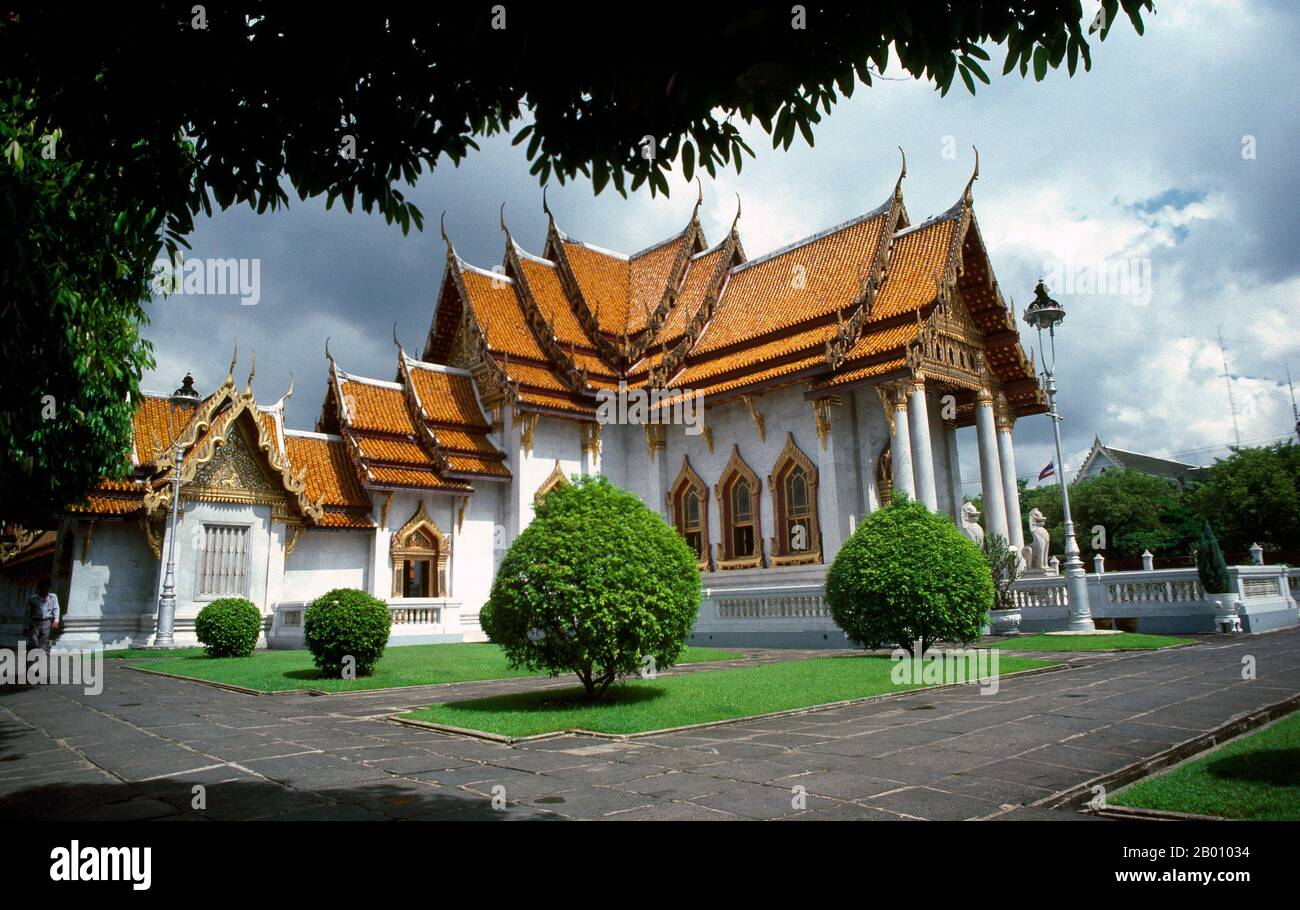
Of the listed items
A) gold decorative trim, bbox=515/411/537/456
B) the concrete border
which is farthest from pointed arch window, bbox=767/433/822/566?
the concrete border

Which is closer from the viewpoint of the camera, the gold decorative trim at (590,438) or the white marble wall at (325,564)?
the white marble wall at (325,564)

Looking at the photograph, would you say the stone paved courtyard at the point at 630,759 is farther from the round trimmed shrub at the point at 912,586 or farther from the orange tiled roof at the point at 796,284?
the orange tiled roof at the point at 796,284

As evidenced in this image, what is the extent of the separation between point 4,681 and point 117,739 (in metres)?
7.63

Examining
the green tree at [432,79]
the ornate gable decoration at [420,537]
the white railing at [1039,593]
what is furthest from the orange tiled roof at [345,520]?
the green tree at [432,79]

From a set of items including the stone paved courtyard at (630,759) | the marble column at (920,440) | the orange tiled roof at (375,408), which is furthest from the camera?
the orange tiled roof at (375,408)

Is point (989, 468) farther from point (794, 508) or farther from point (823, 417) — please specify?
point (794, 508)

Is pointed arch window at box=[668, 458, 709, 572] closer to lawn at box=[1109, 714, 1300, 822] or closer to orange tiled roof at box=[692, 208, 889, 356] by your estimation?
orange tiled roof at box=[692, 208, 889, 356]

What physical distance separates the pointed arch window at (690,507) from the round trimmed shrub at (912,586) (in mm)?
12716

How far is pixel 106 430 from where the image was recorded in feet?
30.5

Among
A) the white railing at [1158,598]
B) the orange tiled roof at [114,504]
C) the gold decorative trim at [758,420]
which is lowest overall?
the white railing at [1158,598]

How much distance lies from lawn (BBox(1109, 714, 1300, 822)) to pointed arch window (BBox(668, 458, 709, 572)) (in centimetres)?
1977

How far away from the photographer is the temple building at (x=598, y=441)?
1967 centimetres

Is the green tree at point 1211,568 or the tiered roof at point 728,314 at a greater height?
the tiered roof at point 728,314

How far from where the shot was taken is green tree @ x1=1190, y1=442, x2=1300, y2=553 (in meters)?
41.2
